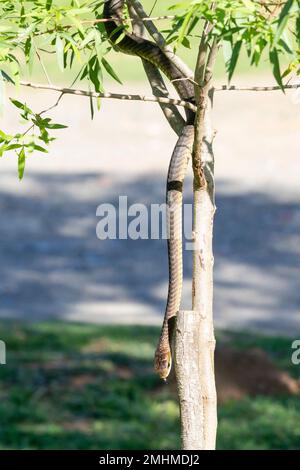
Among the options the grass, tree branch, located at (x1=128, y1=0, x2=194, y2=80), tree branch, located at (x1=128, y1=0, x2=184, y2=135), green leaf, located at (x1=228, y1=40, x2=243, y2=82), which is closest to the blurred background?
the grass

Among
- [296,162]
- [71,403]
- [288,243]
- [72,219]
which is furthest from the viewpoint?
[296,162]

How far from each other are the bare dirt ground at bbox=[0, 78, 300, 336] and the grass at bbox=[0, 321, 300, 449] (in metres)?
0.66

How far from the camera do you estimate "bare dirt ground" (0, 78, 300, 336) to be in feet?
22.1

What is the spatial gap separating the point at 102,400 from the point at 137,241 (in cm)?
310

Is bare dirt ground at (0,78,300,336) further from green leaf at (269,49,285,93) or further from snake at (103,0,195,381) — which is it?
green leaf at (269,49,285,93)

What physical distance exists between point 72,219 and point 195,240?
6489mm

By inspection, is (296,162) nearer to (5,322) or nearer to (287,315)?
(287,315)

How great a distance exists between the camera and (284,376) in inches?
199

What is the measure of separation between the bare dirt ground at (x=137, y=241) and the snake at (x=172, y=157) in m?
4.18

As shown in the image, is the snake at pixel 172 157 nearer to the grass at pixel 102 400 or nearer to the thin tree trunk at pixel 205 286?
the thin tree trunk at pixel 205 286

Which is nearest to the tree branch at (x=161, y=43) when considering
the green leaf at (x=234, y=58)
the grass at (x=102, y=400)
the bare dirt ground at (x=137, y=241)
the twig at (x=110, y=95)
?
the twig at (x=110, y=95)

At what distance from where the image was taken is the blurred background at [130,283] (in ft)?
15.3

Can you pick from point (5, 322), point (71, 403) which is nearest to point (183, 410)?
point (71, 403)

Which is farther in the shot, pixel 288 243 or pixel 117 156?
pixel 117 156
